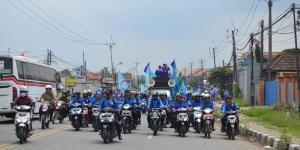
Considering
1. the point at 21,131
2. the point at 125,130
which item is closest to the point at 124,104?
the point at 125,130

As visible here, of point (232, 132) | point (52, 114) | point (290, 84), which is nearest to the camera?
point (232, 132)

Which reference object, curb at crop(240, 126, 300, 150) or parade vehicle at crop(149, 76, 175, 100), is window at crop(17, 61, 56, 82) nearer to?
parade vehicle at crop(149, 76, 175, 100)

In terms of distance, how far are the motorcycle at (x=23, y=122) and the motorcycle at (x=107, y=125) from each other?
2130 mm

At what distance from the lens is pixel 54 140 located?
655 inches

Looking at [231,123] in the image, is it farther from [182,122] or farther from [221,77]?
[221,77]

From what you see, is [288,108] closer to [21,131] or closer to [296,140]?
[296,140]

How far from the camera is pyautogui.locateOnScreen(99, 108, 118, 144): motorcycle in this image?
16.0 metres

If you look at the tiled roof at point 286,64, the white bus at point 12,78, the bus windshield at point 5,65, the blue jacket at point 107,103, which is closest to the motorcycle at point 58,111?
the white bus at point 12,78

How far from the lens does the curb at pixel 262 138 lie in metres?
16.1

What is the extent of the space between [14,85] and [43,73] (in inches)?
254

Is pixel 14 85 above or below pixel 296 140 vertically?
above

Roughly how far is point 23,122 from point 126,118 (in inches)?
212

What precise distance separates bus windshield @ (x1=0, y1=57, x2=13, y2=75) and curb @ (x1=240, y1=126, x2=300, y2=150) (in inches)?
445

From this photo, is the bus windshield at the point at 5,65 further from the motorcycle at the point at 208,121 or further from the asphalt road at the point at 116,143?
the motorcycle at the point at 208,121
